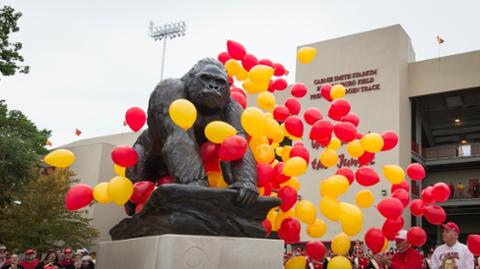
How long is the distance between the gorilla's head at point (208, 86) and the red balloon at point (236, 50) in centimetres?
206

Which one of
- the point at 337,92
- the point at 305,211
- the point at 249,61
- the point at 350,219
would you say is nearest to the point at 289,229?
the point at 305,211

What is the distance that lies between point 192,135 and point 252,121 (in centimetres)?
50

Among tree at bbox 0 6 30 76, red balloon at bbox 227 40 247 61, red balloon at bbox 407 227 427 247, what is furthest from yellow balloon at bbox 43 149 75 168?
tree at bbox 0 6 30 76

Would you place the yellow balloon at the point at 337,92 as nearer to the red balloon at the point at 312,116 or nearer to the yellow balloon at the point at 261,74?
the red balloon at the point at 312,116

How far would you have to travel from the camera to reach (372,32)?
2448 cm

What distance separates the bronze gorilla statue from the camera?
3812mm

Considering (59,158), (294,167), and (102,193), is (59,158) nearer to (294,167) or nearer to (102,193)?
(102,193)

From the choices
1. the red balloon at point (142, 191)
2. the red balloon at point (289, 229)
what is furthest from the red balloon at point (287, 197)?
the red balloon at point (142, 191)

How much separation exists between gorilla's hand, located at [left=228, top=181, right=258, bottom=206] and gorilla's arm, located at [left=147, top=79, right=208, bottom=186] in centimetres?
24

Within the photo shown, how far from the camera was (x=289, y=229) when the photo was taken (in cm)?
489

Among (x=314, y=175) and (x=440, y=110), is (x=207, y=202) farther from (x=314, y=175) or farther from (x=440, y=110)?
(x=440, y=110)

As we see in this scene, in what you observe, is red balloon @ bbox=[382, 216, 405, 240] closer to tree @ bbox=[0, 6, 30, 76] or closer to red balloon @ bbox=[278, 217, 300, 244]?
red balloon @ bbox=[278, 217, 300, 244]

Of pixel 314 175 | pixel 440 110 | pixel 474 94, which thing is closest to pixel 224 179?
pixel 314 175

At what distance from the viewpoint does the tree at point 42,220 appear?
2283cm
